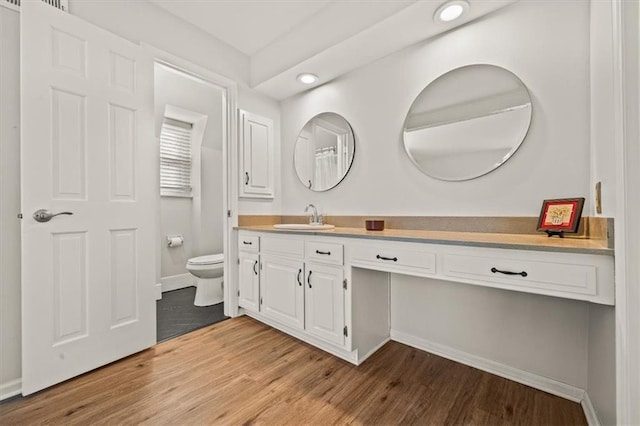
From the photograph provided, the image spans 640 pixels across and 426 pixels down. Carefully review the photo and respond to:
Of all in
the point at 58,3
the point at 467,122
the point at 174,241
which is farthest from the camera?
the point at 174,241

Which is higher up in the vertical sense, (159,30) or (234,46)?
(234,46)

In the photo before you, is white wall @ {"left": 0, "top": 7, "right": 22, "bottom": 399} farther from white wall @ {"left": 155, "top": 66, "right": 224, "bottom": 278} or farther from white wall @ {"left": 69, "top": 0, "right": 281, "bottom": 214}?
white wall @ {"left": 155, "top": 66, "right": 224, "bottom": 278}

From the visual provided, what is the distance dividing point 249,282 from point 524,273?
1993mm

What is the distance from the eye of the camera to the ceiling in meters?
1.75

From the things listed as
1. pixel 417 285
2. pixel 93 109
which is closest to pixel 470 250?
pixel 417 285

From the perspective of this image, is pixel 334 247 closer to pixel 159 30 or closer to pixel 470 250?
pixel 470 250

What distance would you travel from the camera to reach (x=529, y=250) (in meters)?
1.16

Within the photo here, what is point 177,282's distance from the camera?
3465 mm

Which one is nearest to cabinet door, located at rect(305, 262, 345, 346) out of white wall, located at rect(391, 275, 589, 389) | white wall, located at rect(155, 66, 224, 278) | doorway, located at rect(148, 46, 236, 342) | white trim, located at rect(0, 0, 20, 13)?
white wall, located at rect(391, 275, 589, 389)

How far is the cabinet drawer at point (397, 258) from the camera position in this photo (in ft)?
4.70

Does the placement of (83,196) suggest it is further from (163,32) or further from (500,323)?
(500,323)

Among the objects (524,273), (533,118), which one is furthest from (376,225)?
(533,118)

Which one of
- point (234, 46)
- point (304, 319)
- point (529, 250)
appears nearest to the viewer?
point (529, 250)

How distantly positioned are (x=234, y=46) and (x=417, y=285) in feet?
8.72
